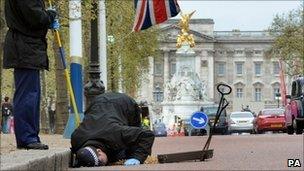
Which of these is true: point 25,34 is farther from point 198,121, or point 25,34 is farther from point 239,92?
point 239,92

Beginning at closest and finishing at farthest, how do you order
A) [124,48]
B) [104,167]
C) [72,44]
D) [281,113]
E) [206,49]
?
[104,167] < [72,44] < [281,113] < [124,48] < [206,49]

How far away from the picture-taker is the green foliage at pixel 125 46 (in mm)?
44466

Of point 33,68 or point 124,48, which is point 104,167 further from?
point 124,48

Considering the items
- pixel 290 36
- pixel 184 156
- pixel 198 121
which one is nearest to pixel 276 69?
pixel 290 36

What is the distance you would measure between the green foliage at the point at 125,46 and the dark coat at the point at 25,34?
2898 cm

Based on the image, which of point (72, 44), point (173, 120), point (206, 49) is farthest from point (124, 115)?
point (206, 49)

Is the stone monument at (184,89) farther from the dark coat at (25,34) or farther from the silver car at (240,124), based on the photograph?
the dark coat at (25,34)

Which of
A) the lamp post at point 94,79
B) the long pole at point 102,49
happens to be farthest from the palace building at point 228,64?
the lamp post at point 94,79

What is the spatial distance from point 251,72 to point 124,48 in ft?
317

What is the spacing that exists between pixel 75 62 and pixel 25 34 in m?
11.8

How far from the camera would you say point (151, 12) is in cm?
1933

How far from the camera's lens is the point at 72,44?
811 inches

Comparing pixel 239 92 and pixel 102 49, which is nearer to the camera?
pixel 102 49

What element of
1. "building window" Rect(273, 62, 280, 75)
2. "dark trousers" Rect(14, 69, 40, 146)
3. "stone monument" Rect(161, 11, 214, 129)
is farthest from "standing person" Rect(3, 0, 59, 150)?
"building window" Rect(273, 62, 280, 75)
